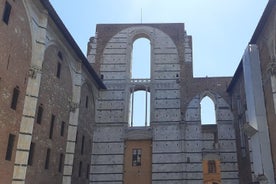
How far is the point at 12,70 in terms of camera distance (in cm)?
1428

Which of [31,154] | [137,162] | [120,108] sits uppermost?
[120,108]

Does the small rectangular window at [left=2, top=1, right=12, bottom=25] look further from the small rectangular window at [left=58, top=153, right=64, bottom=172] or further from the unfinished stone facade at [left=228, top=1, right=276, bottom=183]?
the unfinished stone facade at [left=228, top=1, right=276, bottom=183]

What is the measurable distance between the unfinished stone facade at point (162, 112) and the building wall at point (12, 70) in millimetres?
10778

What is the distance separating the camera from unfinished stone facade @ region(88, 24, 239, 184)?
2389 centimetres

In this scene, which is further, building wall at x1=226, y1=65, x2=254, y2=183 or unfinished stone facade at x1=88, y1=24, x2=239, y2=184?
unfinished stone facade at x1=88, y1=24, x2=239, y2=184

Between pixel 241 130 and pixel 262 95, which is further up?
pixel 262 95

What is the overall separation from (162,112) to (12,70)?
532 inches

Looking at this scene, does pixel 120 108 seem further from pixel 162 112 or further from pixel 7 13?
pixel 7 13

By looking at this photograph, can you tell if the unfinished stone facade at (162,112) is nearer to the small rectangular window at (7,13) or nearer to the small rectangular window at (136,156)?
the small rectangular window at (136,156)

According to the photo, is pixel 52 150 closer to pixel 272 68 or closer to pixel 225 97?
pixel 272 68

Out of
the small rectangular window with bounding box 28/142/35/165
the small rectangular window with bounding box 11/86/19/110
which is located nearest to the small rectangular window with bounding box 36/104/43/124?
the small rectangular window with bounding box 28/142/35/165

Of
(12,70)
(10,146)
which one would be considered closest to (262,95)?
(12,70)

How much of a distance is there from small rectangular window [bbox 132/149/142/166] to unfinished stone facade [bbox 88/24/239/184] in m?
0.66

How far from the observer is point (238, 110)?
24.3 m
